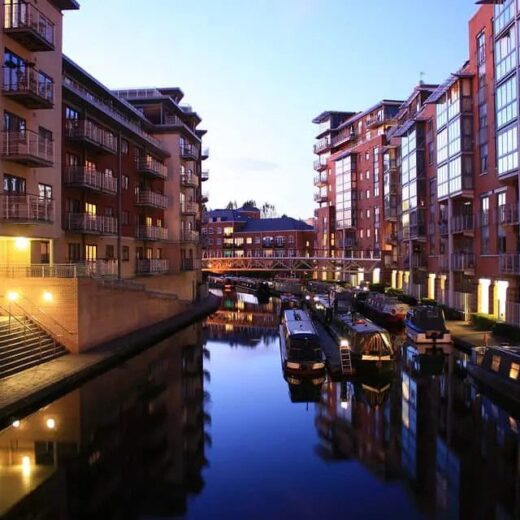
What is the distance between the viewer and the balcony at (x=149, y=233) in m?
41.7

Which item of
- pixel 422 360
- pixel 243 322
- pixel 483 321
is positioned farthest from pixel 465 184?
pixel 243 322

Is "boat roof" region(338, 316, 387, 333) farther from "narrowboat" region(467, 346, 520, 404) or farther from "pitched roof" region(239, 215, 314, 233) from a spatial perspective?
"pitched roof" region(239, 215, 314, 233)

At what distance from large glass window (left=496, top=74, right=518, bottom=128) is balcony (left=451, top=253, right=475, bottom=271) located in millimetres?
10132

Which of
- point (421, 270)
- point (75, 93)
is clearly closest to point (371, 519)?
point (75, 93)

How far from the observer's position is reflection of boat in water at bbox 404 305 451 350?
32.2 meters

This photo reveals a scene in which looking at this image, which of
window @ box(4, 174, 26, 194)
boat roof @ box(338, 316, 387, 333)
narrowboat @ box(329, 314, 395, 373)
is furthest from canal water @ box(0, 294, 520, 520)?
window @ box(4, 174, 26, 194)

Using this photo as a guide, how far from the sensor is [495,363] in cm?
2136

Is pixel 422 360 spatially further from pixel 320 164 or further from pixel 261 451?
pixel 320 164

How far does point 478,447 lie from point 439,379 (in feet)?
29.7

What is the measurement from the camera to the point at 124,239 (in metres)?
39.7

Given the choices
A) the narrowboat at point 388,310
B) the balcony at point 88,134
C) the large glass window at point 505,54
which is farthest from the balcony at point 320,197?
the balcony at point 88,134

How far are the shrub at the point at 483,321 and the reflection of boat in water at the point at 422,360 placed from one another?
4.26m

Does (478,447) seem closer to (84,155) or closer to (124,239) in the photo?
(84,155)

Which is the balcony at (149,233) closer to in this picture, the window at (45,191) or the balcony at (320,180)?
the window at (45,191)
